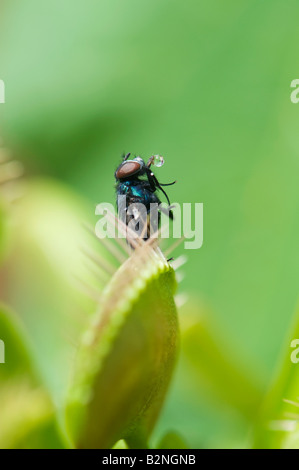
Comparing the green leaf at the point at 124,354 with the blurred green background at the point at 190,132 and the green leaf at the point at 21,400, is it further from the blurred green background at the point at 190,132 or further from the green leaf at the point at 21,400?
the blurred green background at the point at 190,132

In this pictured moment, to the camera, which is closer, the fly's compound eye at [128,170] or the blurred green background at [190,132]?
the fly's compound eye at [128,170]

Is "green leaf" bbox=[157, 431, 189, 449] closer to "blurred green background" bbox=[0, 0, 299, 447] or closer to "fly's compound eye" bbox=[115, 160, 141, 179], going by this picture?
"blurred green background" bbox=[0, 0, 299, 447]

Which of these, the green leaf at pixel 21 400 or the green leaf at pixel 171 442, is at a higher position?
the green leaf at pixel 21 400

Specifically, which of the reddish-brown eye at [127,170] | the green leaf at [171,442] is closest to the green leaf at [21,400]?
the green leaf at [171,442]

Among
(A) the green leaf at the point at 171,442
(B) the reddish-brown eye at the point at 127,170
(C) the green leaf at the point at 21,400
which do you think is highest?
(B) the reddish-brown eye at the point at 127,170

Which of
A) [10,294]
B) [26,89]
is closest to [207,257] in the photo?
[10,294]
